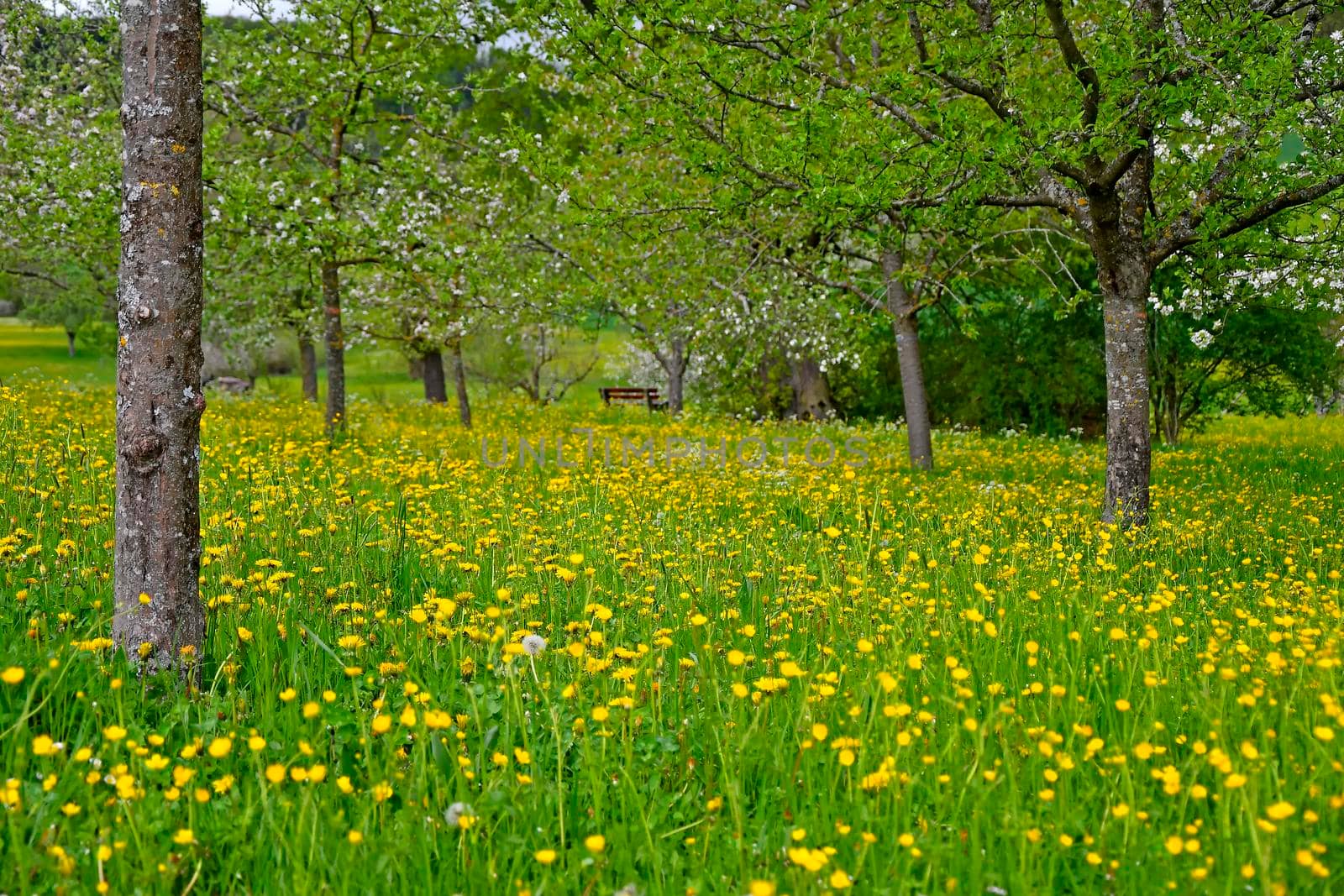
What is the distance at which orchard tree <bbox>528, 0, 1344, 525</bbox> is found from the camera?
627 centimetres

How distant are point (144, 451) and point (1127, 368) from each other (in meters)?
7.49

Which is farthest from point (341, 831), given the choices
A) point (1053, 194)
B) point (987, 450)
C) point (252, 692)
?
point (987, 450)

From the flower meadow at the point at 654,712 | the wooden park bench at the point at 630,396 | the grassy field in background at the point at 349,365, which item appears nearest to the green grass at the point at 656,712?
the flower meadow at the point at 654,712

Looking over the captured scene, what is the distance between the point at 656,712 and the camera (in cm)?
359

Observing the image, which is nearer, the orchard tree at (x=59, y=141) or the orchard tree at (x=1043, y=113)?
the orchard tree at (x=1043, y=113)

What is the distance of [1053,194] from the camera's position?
7945 millimetres

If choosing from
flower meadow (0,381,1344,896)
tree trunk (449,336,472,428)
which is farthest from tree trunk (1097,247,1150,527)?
tree trunk (449,336,472,428)

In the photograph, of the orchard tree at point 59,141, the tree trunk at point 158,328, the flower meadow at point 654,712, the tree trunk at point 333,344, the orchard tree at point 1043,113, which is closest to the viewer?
the flower meadow at point 654,712

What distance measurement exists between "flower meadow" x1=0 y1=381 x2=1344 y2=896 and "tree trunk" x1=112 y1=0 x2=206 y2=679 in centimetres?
22

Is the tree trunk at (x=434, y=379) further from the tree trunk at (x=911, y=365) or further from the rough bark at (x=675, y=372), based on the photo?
the tree trunk at (x=911, y=365)

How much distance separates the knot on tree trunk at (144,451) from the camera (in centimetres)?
368

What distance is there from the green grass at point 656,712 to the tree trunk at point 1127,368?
86cm

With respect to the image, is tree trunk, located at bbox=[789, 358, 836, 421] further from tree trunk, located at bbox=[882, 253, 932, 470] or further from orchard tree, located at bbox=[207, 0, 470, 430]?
orchard tree, located at bbox=[207, 0, 470, 430]

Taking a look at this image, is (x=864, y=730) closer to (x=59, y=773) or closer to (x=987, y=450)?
(x=59, y=773)
